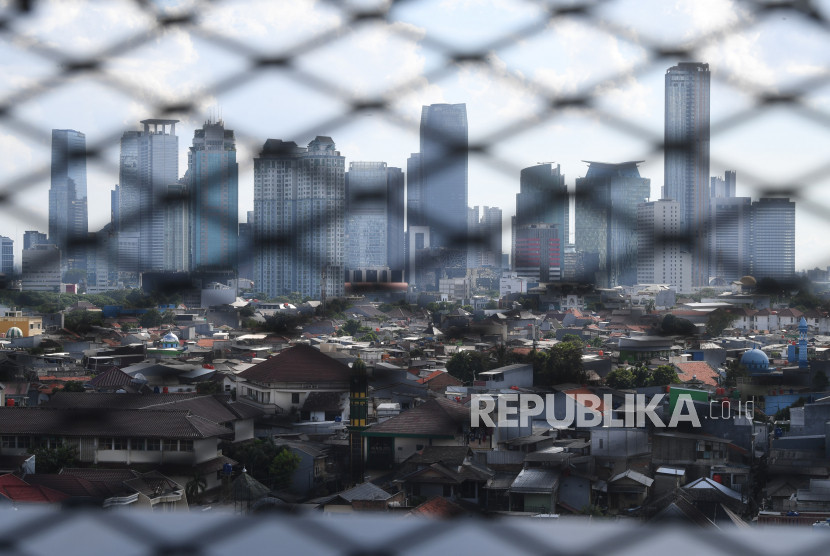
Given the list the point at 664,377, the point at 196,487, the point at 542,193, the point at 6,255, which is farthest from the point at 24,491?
the point at 664,377

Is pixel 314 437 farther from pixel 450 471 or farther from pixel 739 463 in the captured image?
pixel 739 463

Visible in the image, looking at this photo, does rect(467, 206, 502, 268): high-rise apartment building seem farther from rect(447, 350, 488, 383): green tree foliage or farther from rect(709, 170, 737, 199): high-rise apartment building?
rect(447, 350, 488, 383): green tree foliage

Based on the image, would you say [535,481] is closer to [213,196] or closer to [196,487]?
[196,487]

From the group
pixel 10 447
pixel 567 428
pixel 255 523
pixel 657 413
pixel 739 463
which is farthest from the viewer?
pixel 567 428

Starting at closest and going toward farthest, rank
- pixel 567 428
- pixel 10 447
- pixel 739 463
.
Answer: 1. pixel 739 463
2. pixel 10 447
3. pixel 567 428

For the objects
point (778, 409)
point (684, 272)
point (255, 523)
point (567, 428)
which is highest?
point (684, 272)

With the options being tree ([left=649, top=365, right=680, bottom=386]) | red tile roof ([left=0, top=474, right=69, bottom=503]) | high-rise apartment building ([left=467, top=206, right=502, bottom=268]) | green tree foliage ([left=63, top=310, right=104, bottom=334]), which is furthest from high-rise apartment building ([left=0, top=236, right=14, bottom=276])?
tree ([left=649, top=365, right=680, bottom=386])

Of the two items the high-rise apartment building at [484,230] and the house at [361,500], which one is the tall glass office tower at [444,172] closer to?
the high-rise apartment building at [484,230]

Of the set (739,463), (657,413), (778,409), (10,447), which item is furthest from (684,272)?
(657,413)

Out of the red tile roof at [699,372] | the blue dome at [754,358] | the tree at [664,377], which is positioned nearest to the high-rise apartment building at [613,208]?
the blue dome at [754,358]
